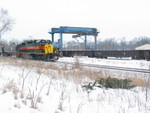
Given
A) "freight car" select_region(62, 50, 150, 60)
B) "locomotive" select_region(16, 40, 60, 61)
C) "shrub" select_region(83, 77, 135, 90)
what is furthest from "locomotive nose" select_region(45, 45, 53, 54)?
"shrub" select_region(83, 77, 135, 90)

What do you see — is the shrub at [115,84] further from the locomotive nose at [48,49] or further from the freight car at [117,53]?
the freight car at [117,53]

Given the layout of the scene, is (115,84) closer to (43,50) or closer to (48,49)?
(48,49)

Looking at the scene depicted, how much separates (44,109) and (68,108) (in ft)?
1.98

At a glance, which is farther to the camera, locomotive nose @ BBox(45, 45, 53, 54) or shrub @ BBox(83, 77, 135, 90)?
locomotive nose @ BBox(45, 45, 53, 54)

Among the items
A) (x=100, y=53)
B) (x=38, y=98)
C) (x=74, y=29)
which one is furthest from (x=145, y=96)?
(x=74, y=29)

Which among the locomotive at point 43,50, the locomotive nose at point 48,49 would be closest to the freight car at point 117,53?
the locomotive at point 43,50

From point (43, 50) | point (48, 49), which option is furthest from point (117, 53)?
point (43, 50)

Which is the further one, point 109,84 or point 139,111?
point 109,84

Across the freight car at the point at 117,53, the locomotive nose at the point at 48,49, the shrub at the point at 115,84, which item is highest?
the locomotive nose at the point at 48,49

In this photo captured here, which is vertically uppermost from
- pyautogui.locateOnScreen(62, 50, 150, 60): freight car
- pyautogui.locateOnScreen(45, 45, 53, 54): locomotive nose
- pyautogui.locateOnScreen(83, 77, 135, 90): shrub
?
pyautogui.locateOnScreen(45, 45, 53, 54): locomotive nose

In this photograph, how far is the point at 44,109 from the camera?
4.31 meters

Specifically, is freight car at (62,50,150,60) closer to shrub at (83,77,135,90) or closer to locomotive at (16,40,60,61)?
locomotive at (16,40,60,61)

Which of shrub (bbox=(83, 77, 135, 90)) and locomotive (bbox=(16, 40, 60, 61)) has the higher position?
locomotive (bbox=(16, 40, 60, 61))

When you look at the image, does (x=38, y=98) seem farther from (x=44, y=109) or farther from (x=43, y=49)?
(x=43, y=49)
